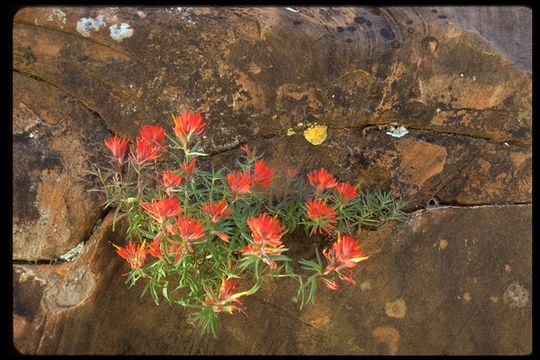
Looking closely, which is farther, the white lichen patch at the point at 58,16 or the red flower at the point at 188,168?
the white lichen patch at the point at 58,16

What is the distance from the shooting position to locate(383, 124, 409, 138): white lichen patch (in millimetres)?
3449

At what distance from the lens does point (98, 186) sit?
10.8 feet

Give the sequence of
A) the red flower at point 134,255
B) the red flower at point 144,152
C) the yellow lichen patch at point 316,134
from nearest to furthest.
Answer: the red flower at point 144,152 < the red flower at point 134,255 < the yellow lichen patch at point 316,134

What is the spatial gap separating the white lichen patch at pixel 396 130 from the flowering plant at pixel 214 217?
1.01 feet

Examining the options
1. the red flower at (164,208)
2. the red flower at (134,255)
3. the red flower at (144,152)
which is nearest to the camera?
the red flower at (164,208)

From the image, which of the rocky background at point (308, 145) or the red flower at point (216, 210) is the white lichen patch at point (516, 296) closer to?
the rocky background at point (308, 145)

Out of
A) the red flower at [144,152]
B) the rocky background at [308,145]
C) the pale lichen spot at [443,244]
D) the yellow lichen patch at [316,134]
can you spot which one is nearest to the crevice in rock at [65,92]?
the rocky background at [308,145]

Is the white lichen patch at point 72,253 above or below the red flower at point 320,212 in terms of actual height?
below

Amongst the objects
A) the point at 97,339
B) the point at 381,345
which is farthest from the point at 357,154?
the point at 97,339

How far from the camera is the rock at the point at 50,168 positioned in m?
3.25

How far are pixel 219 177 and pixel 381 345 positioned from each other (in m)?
1.22

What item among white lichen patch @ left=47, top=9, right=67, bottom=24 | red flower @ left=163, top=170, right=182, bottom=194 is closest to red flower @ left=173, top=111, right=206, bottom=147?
red flower @ left=163, top=170, right=182, bottom=194

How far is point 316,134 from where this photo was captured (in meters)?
3.40

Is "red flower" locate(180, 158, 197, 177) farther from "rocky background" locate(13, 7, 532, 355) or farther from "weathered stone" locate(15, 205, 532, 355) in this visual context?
"weathered stone" locate(15, 205, 532, 355)
